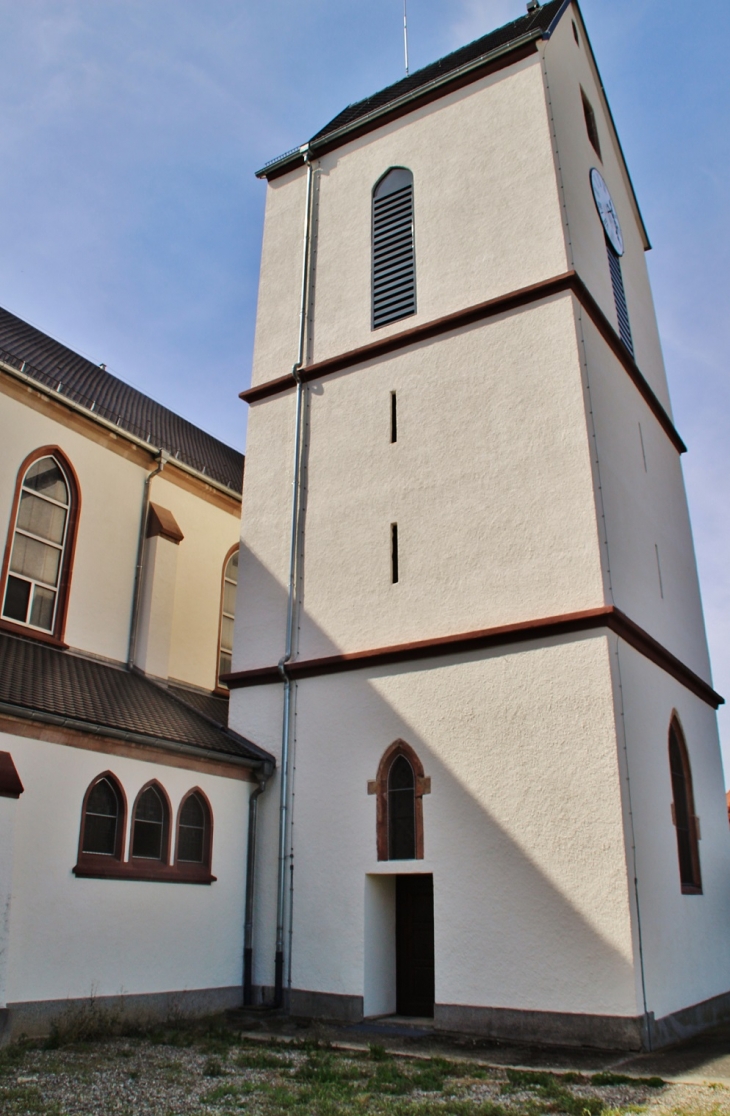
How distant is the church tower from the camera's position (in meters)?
9.74

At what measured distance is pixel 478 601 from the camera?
1127 centimetres

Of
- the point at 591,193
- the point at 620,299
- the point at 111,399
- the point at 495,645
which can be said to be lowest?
the point at 495,645

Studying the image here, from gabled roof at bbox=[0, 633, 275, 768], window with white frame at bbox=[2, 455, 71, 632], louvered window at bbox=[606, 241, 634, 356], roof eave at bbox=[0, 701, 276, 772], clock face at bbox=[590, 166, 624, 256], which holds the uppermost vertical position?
clock face at bbox=[590, 166, 624, 256]

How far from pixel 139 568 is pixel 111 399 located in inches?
144

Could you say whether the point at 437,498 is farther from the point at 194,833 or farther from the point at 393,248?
the point at 194,833

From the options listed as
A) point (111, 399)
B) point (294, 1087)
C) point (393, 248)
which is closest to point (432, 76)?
point (393, 248)

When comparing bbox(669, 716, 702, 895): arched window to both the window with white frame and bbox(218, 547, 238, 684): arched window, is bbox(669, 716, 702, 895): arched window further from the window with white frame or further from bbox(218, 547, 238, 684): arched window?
the window with white frame

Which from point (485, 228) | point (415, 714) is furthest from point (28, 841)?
point (485, 228)

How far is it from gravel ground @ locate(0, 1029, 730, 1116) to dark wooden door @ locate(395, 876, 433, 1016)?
2655mm

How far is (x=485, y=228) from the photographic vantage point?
1334 centimetres

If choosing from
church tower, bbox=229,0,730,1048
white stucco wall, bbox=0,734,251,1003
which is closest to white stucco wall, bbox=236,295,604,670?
church tower, bbox=229,0,730,1048

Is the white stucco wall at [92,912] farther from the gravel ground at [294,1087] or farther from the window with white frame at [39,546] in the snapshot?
the window with white frame at [39,546]

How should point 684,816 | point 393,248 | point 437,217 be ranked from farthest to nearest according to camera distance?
point 393,248
point 437,217
point 684,816

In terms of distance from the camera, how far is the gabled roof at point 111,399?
1466 centimetres
